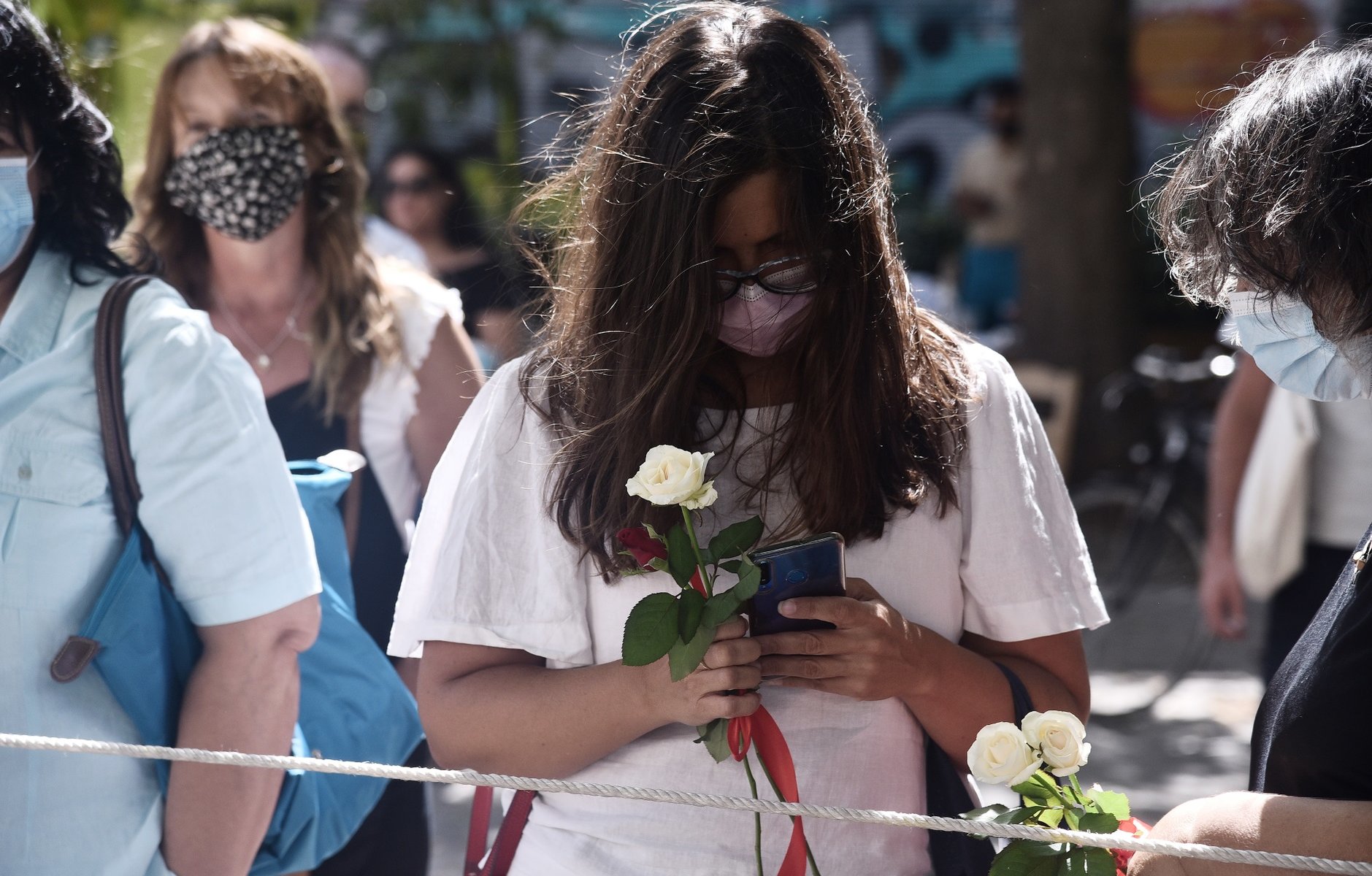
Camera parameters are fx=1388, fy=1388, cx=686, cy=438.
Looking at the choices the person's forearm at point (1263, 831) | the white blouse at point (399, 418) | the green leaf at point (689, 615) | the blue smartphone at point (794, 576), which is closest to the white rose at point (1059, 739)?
the person's forearm at point (1263, 831)

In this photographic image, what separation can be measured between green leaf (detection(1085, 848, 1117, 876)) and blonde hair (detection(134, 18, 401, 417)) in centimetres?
176

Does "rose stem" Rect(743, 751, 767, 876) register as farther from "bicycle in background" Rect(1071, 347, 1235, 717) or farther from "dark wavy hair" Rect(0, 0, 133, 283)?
"bicycle in background" Rect(1071, 347, 1235, 717)

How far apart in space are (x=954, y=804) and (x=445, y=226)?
3866 millimetres

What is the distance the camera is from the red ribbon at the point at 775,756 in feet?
5.14

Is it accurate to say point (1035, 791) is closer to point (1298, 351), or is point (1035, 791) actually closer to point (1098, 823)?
point (1098, 823)

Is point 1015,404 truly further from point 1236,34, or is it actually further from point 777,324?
point 1236,34

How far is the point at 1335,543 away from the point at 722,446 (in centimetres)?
192

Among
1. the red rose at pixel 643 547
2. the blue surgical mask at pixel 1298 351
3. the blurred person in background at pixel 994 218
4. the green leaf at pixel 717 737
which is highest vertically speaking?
the blue surgical mask at pixel 1298 351

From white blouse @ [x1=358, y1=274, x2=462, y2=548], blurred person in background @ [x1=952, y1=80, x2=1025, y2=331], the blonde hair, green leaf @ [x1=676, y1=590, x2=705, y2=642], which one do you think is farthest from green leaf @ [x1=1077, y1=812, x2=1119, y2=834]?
blurred person in background @ [x1=952, y1=80, x2=1025, y2=331]

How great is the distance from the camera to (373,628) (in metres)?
2.62

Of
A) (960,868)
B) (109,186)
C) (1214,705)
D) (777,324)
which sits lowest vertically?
(1214,705)

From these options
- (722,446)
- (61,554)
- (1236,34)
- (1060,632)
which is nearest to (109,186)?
(61,554)

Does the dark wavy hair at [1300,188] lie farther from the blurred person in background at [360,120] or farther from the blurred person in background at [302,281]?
the blurred person in background at [360,120]

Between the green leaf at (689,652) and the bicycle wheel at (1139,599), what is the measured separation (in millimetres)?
4323
